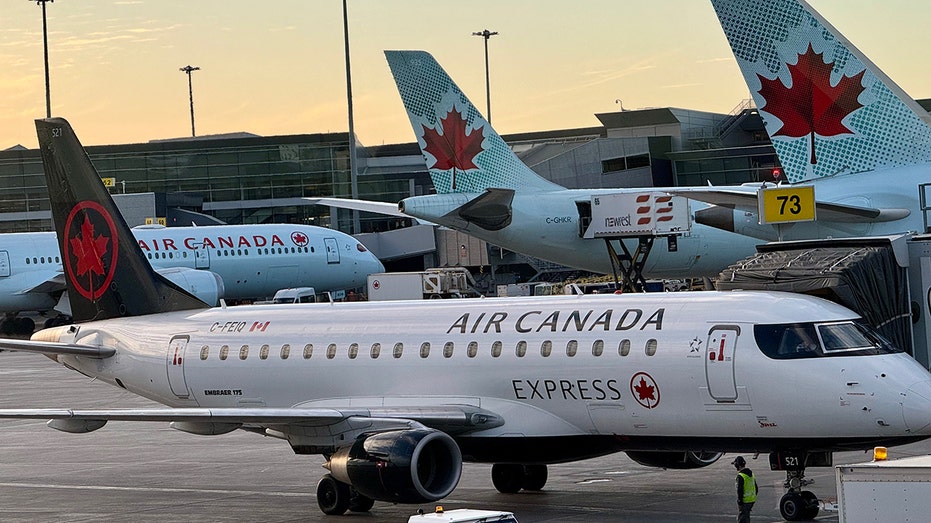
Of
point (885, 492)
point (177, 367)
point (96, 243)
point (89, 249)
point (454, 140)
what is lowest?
point (885, 492)

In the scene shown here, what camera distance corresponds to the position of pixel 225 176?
116125 millimetres

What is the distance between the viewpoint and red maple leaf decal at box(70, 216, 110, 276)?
1073 inches

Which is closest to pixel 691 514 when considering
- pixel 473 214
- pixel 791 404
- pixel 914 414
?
pixel 791 404

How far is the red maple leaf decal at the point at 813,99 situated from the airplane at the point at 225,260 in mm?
36510

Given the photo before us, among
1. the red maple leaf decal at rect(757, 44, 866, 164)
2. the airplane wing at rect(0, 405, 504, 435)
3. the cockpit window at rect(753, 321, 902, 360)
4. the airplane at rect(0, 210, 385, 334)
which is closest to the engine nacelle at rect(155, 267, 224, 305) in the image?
the airplane at rect(0, 210, 385, 334)

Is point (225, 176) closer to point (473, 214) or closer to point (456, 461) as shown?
point (473, 214)

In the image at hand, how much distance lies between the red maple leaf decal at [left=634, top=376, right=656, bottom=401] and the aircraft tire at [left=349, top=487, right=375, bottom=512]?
4830mm

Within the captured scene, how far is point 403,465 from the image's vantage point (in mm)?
18922

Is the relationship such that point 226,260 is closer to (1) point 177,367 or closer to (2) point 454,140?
(2) point 454,140

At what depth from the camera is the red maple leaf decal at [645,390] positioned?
19.3 metres

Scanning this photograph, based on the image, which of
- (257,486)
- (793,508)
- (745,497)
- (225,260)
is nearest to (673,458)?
(793,508)

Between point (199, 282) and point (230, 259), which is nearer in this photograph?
point (199, 282)

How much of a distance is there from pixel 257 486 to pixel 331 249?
150 feet

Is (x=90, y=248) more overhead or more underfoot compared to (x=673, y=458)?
more overhead
